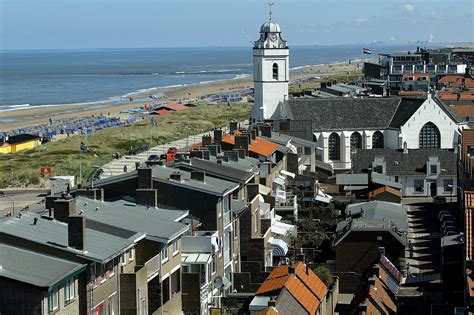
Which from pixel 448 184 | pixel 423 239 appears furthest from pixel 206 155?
pixel 448 184

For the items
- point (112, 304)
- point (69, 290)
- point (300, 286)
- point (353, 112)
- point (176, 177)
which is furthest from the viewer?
point (353, 112)

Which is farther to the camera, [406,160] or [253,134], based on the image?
[406,160]

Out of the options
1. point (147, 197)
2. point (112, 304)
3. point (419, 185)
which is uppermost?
point (147, 197)

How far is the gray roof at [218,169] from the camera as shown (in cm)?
3878

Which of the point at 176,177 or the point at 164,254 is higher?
the point at 176,177

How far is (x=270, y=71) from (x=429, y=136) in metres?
14.5

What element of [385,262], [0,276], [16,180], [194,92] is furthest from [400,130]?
[194,92]

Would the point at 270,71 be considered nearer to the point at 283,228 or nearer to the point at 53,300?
the point at 283,228

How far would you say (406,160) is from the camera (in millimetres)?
69625

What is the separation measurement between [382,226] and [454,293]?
36.6 feet

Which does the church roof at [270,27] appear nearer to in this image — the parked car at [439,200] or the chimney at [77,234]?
the parked car at [439,200]

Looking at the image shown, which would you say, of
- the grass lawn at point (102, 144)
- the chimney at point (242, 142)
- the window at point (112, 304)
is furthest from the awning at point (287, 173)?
the window at point (112, 304)

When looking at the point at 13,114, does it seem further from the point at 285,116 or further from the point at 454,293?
the point at 454,293

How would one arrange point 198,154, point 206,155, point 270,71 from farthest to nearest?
point 270,71 → point 206,155 → point 198,154
